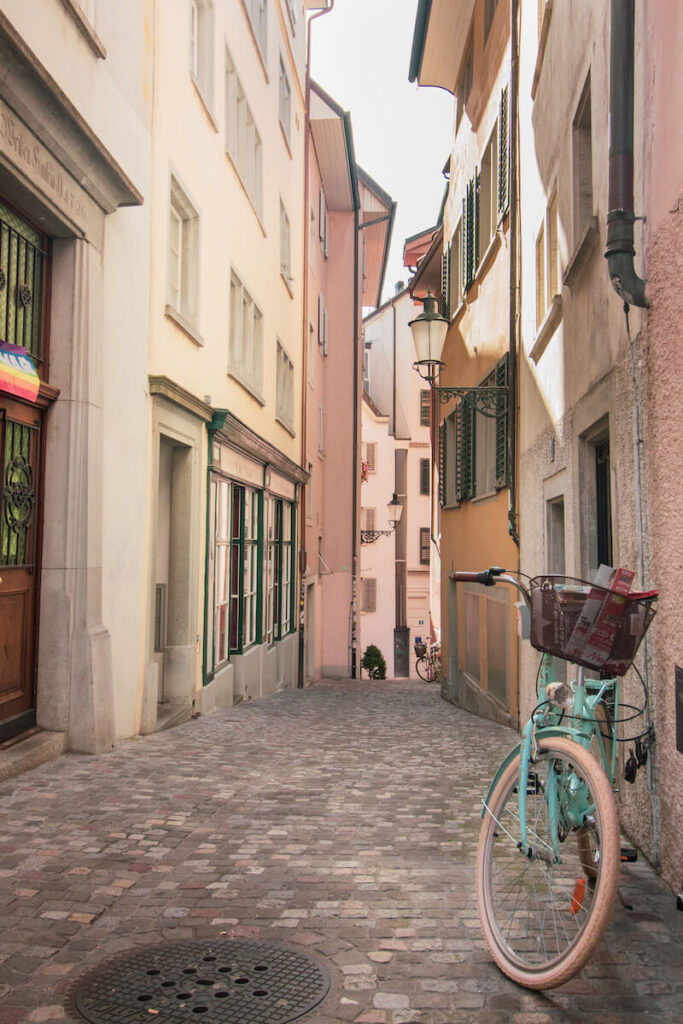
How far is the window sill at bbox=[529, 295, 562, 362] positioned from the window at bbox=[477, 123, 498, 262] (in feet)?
12.1

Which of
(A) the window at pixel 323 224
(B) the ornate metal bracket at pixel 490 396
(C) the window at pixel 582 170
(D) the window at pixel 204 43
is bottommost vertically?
(B) the ornate metal bracket at pixel 490 396

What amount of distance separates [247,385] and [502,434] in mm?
3900

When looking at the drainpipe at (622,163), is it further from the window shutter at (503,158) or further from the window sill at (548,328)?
the window shutter at (503,158)

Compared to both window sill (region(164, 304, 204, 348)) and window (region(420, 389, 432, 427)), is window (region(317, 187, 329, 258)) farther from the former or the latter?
window (region(420, 389, 432, 427))

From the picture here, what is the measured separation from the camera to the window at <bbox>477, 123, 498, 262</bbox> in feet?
41.3

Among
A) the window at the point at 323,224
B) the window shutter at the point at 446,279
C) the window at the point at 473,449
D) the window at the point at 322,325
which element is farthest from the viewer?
the window at the point at 323,224

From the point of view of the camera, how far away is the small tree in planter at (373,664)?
3734cm

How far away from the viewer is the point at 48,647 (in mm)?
6844

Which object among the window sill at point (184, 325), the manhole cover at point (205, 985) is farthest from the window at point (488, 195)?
the manhole cover at point (205, 985)

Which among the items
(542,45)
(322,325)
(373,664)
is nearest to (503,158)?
(542,45)

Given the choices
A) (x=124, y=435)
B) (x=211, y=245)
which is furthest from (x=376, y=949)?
(x=211, y=245)

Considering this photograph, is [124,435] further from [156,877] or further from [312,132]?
[312,132]

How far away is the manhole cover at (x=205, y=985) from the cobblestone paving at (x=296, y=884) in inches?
2.4

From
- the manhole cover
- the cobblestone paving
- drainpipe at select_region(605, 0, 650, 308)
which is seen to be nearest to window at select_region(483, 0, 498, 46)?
drainpipe at select_region(605, 0, 650, 308)
